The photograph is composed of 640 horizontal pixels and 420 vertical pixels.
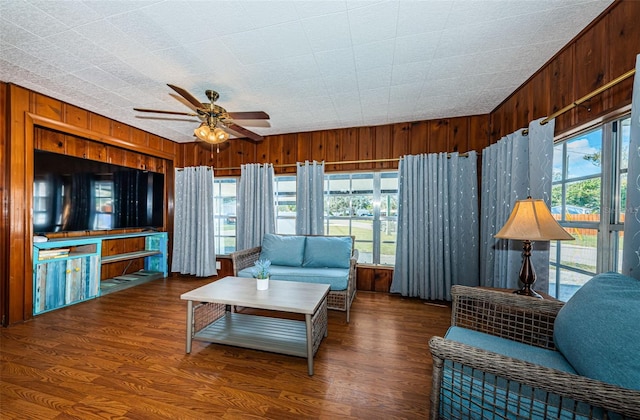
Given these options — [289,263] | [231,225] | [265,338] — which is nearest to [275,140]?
[231,225]

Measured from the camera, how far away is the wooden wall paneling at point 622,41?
1.40 m

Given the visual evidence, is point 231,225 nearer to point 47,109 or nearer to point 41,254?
point 41,254

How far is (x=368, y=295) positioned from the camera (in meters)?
3.52

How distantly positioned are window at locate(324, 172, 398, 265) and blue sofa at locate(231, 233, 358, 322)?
0.40 metres

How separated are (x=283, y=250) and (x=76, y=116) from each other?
2961 mm

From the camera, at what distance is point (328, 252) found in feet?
10.8

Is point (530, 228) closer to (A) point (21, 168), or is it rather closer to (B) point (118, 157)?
(A) point (21, 168)

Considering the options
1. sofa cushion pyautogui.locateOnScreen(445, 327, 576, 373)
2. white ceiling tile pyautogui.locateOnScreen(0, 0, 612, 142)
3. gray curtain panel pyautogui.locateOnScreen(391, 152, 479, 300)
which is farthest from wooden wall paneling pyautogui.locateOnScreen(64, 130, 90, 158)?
sofa cushion pyautogui.locateOnScreen(445, 327, 576, 373)

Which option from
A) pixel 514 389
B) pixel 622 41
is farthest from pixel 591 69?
pixel 514 389

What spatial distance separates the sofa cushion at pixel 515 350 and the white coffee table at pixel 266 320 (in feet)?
3.10

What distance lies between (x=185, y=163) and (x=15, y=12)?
3.00 metres

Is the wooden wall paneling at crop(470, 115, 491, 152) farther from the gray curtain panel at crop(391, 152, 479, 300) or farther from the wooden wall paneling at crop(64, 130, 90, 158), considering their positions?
the wooden wall paneling at crop(64, 130, 90, 158)

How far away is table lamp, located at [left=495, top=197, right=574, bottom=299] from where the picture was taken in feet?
5.12

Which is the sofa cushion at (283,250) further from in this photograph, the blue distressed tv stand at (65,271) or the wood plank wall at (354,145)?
the blue distressed tv stand at (65,271)
